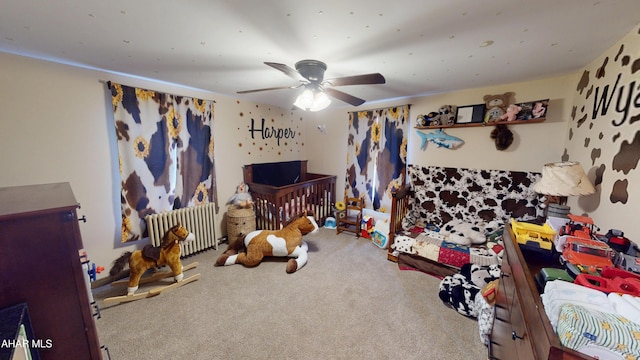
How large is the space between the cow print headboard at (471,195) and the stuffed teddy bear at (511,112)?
0.62 m

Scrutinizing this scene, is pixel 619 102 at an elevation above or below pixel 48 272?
above

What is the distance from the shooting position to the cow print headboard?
2.52 m

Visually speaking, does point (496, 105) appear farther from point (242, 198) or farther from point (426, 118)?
point (242, 198)

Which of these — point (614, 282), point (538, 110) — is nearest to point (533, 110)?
point (538, 110)

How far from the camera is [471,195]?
2.81 m

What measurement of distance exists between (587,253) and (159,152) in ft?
11.3

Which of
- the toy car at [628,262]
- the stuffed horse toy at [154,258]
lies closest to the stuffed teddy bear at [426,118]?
the toy car at [628,262]

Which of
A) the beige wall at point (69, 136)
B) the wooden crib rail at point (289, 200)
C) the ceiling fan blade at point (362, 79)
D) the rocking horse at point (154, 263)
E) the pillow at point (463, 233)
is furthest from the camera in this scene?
the wooden crib rail at point (289, 200)

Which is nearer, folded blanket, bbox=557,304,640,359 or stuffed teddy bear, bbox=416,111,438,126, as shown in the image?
folded blanket, bbox=557,304,640,359

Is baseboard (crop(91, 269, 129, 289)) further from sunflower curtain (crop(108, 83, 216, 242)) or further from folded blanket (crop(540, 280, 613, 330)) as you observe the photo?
folded blanket (crop(540, 280, 613, 330))

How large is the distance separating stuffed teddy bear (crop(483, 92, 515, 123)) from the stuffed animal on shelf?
327 centimetres

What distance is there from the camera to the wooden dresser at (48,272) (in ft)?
2.50

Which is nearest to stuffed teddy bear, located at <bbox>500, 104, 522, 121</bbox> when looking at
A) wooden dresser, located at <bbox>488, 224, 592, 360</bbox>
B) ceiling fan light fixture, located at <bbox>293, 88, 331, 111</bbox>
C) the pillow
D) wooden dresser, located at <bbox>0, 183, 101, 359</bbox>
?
the pillow

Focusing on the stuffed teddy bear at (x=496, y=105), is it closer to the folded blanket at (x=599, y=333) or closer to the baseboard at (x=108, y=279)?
the folded blanket at (x=599, y=333)
